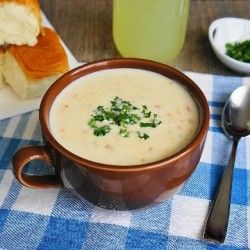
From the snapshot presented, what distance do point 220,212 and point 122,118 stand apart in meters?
0.23

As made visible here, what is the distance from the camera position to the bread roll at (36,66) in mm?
1131

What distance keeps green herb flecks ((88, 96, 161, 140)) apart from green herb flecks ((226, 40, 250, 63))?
1.85 feet

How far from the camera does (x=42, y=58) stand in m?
1.15

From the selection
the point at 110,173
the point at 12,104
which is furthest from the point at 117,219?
the point at 12,104

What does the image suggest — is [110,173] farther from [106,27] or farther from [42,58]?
[106,27]

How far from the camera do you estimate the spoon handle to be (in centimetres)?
81

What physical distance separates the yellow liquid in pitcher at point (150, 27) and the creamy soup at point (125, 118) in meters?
0.38

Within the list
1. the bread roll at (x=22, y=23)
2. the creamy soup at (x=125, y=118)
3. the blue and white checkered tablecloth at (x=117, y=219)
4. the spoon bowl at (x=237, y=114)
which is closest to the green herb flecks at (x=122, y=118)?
the creamy soup at (x=125, y=118)

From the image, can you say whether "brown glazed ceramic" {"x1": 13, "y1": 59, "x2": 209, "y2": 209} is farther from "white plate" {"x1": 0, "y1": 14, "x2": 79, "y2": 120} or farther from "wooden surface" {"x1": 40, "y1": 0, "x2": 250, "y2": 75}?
"wooden surface" {"x1": 40, "y1": 0, "x2": 250, "y2": 75}

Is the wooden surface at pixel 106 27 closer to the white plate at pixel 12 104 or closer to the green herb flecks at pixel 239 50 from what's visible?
the green herb flecks at pixel 239 50

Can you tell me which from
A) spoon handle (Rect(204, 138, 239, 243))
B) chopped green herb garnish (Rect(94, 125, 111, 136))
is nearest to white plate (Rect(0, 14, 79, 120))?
chopped green herb garnish (Rect(94, 125, 111, 136))

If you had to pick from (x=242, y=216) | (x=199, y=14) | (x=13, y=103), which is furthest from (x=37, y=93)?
(x=199, y=14)

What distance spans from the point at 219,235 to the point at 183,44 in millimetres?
750

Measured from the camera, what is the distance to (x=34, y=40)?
1.20 metres
